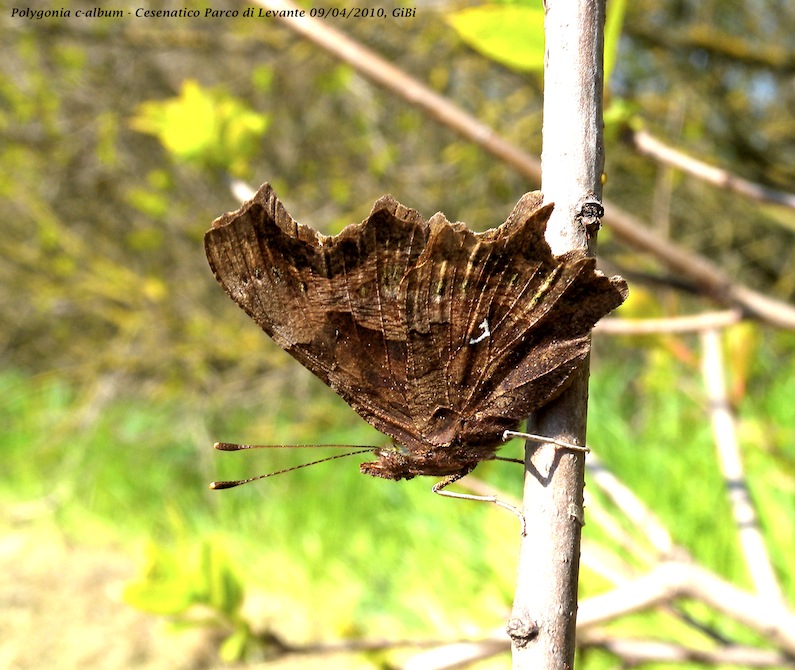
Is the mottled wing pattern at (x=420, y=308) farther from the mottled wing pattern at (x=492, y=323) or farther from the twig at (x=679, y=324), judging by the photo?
the twig at (x=679, y=324)

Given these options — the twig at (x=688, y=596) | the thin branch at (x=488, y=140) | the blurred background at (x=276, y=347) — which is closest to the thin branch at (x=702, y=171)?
the thin branch at (x=488, y=140)

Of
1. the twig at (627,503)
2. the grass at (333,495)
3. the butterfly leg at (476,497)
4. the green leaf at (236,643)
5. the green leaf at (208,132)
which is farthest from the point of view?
the grass at (333,495)

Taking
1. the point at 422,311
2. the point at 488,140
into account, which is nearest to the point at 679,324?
the point at 488,140

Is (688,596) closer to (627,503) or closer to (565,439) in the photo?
(627,503)

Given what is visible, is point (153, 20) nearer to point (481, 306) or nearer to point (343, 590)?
point (343, 590)

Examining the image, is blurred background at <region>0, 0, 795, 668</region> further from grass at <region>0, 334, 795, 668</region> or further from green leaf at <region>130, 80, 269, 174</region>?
green leaf at <region>130, 80, 269, 174</region>

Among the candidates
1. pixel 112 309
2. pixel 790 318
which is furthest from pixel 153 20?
pixel 790 318
